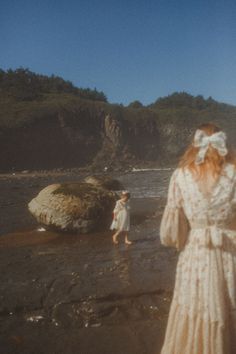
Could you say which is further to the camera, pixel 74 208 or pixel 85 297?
pixel 74 208

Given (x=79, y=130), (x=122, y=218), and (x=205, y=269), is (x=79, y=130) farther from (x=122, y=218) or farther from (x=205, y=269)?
(x=205, y=269)

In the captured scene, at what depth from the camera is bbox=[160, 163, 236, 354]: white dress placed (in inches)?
108

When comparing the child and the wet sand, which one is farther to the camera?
the child

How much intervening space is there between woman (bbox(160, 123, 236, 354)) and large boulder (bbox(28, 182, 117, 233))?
25.8 ft

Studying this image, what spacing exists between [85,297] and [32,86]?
242 ft

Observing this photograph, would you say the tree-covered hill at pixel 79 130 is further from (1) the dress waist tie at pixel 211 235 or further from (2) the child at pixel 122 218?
(1) the dress waist tie at pixel 211 235

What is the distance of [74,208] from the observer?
10.8 m

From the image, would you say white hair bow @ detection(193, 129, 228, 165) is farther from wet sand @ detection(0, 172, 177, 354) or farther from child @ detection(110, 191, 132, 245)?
child @ detection(110, 191, 132, 245)

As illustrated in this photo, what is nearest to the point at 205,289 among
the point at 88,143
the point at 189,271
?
the point at 189,271

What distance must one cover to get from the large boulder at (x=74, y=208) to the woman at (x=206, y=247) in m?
7.87

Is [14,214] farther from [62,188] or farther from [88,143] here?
[88,143]

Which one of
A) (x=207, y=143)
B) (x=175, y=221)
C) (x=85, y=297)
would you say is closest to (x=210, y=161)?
(x=207, y=143)

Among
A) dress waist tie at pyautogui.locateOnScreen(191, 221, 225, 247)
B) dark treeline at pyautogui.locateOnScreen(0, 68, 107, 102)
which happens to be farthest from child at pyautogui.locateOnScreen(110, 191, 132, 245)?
dark treeline at pyautogui.locateOnScreen(0, 68, 107, 102)

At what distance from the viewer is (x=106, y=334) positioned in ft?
16.0
